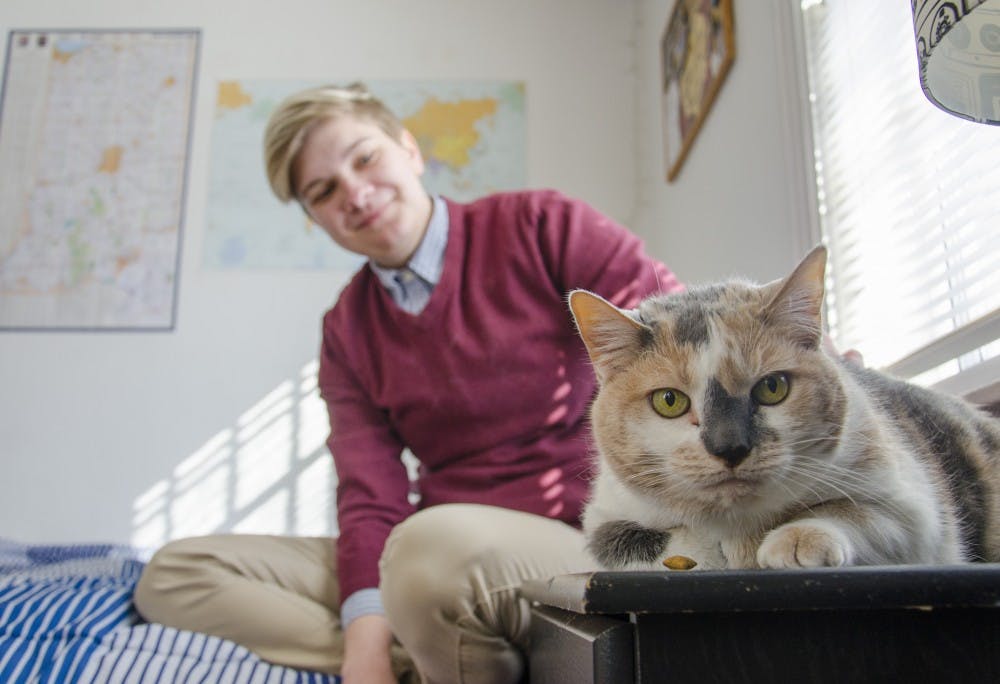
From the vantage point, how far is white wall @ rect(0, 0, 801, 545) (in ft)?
8.54

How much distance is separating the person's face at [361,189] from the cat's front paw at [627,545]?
81 centimetres

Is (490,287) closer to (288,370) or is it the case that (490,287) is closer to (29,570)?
(29,570)

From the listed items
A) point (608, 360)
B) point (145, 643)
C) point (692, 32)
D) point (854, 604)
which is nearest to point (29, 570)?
point (145, 643)

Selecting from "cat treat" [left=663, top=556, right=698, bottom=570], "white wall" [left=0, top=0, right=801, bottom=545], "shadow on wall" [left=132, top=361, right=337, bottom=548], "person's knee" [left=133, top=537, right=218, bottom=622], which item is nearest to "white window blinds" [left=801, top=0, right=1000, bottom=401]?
"cat treat" [left=663, top=556, right=698, bottom=570]

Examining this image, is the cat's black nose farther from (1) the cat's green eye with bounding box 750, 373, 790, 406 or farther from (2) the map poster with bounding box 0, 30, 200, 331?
(2) the map poster with bounding box 0, 30, 200, 331

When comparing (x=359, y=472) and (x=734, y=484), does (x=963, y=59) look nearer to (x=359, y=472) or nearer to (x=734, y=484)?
(x=734, y=484)

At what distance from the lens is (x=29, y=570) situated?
1611 millimetres

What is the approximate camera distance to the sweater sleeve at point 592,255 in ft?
3.79

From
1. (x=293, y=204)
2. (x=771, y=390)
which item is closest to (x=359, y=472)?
(x=771, y=390)

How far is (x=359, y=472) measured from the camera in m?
1.25

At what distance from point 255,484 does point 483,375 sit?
1626 mm

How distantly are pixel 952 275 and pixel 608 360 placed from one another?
67 centimetres

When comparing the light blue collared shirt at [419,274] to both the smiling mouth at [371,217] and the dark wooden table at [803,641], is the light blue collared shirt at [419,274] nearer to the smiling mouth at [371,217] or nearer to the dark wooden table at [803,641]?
the smiling mouth at [371,217]

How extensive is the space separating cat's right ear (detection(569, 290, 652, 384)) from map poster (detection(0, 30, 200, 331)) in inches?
94.0
